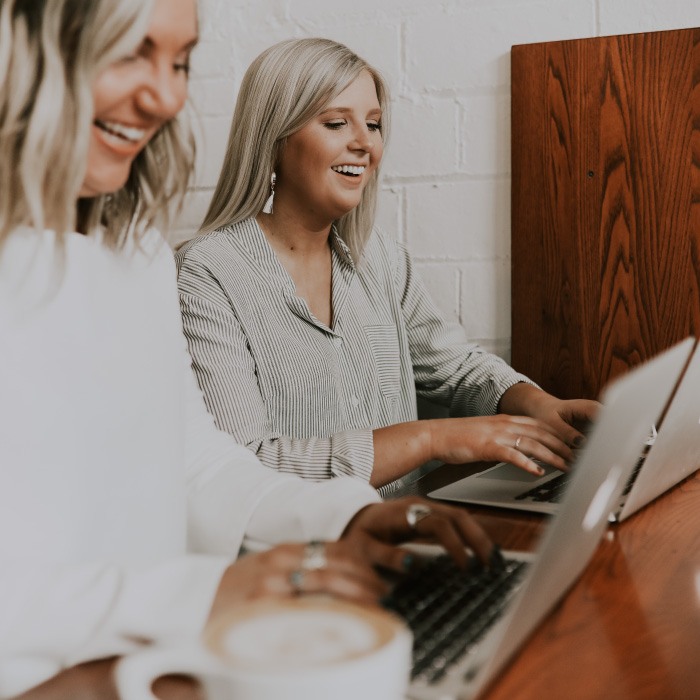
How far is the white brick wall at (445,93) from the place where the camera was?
1.57 metres

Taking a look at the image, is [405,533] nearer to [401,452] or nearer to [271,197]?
[401,452]

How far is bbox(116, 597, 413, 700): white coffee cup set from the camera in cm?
35

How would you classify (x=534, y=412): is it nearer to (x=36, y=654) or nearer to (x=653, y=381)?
(x=653, y=381)

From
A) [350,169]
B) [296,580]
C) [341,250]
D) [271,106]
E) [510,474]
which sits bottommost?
[510,474]

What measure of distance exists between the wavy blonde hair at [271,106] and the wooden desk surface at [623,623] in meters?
0.79

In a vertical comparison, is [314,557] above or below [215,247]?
below

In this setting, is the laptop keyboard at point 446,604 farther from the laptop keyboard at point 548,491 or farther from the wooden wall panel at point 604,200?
the wooden wall panel at point 604,200

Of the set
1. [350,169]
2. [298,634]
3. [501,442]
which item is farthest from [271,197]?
[298,634]

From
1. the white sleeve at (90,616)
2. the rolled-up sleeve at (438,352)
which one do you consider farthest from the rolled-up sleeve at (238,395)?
the white sleeve at (90,616)

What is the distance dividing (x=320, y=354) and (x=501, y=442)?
43 centimetres

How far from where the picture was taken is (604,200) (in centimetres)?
155

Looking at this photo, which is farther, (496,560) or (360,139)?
(360,139)

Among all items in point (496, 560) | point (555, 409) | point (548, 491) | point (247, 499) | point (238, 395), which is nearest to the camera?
point (496, 560)

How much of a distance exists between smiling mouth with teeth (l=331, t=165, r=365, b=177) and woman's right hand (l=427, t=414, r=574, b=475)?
20.8 inches
